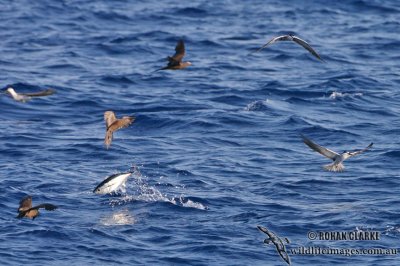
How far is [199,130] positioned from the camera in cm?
2608

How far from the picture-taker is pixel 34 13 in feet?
132

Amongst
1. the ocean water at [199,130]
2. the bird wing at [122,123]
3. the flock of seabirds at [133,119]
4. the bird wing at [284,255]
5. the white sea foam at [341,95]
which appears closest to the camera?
Answer: the flock of seabirds at [133,119]

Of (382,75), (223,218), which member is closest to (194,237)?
(223,218)

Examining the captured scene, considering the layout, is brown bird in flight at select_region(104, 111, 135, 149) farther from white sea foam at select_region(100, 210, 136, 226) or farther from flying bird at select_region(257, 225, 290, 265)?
flying bird at select_region(257, 225, 290, 265)

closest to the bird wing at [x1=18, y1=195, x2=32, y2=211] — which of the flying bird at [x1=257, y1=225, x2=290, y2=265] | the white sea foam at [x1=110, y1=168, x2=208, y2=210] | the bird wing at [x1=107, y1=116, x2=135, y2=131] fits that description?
the bird wing at [x1=107, y1=116, x2=135, y2=131]

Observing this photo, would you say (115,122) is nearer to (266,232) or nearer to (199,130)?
(266,232)

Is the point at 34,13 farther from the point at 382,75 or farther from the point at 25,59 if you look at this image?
the point at 382,75

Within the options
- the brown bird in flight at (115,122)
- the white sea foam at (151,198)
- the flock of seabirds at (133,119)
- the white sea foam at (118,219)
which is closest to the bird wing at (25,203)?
the flock of seabirds at (133,119)

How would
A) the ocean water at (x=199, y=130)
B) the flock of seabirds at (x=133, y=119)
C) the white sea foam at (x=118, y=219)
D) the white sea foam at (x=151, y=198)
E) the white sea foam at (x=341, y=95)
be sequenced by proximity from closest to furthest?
1. the flock of seabirds at (x=133, y=119)
2. the ocean water at (x=199, y=130)
3. the white sea foam at (x=118, y=219)
4. the white sea foam at (x=151, y=198)
5. the white sea foam at (x=341, y=95)

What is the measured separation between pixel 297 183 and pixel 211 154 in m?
2.81

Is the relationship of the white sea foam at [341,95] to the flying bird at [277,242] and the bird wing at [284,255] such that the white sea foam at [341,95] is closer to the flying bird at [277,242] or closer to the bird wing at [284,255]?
the flying bird at [277,242]

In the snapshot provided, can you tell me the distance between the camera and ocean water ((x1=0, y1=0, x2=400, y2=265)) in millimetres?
19047

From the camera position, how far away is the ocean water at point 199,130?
19.0 meters

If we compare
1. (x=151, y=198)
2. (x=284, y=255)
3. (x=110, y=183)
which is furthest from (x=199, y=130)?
(x=284, y=255)
